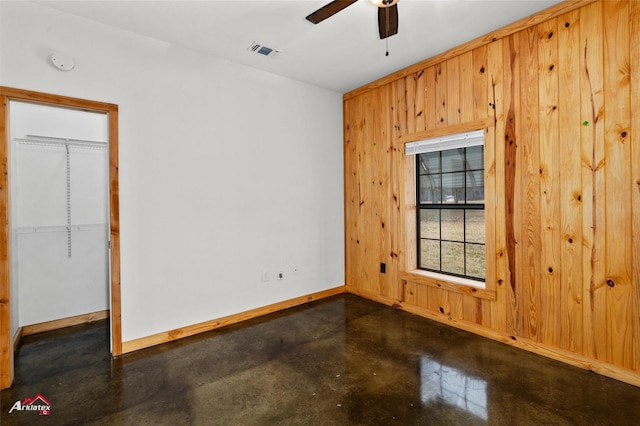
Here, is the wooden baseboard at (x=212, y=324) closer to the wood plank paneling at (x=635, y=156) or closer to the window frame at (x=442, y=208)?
the window frame at (x=442, y=208)

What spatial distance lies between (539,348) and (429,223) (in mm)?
1604

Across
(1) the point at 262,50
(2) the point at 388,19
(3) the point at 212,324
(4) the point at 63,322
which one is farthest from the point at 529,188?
(4) the point at 63,322

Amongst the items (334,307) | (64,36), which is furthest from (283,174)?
(64,36)

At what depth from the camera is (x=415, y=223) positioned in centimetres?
389

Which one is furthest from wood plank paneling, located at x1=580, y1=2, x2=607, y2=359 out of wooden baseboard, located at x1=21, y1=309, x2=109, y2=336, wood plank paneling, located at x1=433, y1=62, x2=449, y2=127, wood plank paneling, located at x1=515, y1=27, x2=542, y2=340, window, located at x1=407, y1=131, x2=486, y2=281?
wooden baseboard, located at x1=21, y1=309, x2=109, y2=336

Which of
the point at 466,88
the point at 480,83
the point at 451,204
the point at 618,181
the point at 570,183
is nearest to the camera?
the point at 618,181

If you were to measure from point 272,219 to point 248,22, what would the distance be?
6.73 feet

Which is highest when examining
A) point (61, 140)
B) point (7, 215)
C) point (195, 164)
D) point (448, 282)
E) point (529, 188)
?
point (61, 140)

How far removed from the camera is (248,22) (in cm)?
275

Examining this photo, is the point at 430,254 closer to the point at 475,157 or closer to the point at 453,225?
the point at 453,225

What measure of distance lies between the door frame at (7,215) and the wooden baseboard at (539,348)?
296 cm

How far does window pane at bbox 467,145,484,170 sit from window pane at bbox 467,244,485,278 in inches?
32.8

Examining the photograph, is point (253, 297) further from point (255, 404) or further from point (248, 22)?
point (248, 22)
